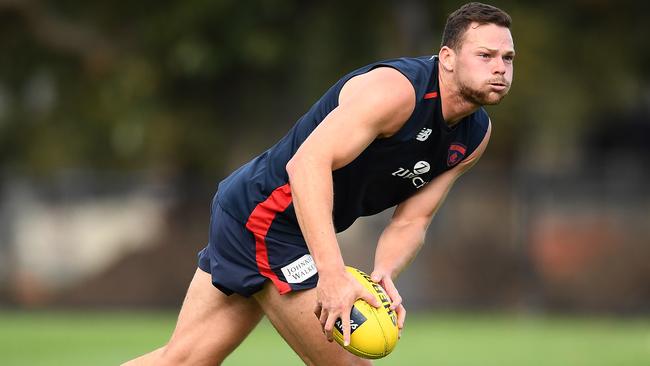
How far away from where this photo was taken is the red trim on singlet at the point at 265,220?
5.75 metres

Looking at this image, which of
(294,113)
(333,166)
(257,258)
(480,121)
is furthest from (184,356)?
(294,113)

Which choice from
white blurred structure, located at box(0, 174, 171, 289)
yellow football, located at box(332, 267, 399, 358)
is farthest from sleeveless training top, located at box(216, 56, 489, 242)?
white blurred structure, located at box(0, 174, 171, 289)

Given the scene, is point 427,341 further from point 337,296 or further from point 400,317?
point 337,296

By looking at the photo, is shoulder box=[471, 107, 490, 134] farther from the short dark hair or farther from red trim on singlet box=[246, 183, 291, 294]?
red trim on singlet box=[246, 183, 291, 294]

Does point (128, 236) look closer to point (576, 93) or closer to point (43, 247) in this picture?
point (43, 247)

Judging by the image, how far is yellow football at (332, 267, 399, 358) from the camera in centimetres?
529

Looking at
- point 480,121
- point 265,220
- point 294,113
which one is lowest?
point 294,113

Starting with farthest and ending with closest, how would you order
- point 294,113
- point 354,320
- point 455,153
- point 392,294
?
point 294,113 < point 455,153 < point 392,294 < point 354,320

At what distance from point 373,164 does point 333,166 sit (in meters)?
0.43

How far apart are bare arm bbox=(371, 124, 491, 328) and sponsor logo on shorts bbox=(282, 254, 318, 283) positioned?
49 cm

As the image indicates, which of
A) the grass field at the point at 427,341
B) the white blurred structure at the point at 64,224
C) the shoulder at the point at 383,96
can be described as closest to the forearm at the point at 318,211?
the shoulder at the point at 383,96

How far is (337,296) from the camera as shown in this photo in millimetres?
5156

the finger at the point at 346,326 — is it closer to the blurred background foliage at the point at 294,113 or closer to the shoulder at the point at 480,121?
the shoulder at the point at 480,121

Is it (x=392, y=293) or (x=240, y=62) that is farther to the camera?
(x=240, y=62)
